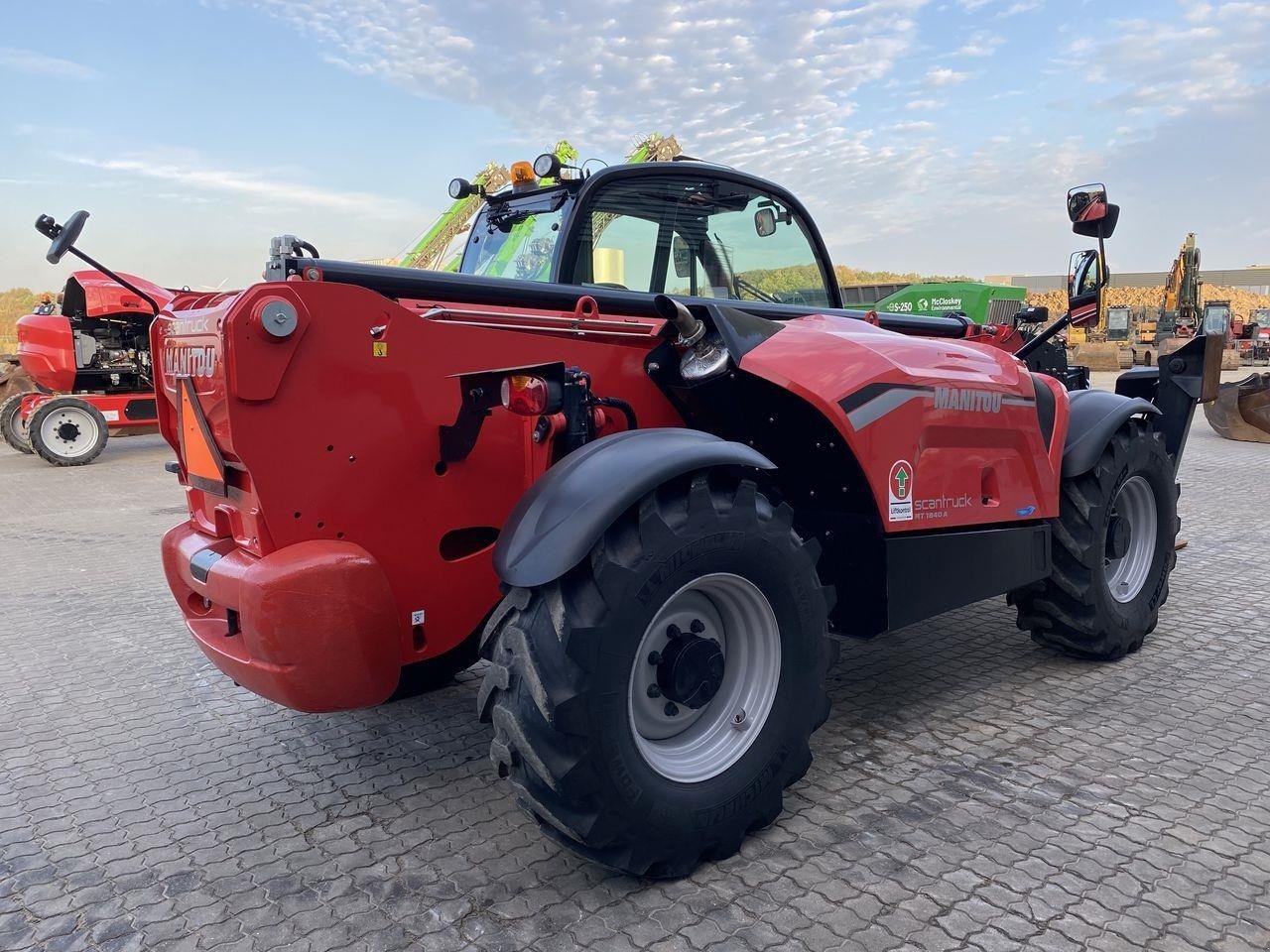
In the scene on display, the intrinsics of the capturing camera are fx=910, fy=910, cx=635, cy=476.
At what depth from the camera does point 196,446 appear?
3162 millimetres

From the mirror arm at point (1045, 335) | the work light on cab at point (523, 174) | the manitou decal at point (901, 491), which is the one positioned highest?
the work light on cab at point (523, 174)

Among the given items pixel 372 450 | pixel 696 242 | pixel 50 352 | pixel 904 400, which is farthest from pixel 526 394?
pixel 50 352

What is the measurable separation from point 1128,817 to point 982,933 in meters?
0.90

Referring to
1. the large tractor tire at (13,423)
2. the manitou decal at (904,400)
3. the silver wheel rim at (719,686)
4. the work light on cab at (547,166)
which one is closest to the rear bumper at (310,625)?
the silver wheel rim at (719,686)

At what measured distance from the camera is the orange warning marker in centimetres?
290

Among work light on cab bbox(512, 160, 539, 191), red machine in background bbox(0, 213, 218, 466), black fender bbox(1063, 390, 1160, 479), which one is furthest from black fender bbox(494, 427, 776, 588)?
red machine in background bbox(0, 213, 218, 466)

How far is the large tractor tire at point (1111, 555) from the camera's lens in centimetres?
423

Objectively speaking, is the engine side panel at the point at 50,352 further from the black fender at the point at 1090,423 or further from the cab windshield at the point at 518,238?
the black fender at the point at 1090,423

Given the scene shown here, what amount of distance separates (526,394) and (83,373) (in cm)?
1280

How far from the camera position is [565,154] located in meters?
11.8

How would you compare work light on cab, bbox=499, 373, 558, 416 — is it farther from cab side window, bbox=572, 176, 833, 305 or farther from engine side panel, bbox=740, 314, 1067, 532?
cab side window, bbox=572, 176, 833, 305

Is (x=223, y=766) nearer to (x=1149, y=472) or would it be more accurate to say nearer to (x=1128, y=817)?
(x=1128, y=817)

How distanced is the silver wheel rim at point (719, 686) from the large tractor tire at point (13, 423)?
46.5 ft

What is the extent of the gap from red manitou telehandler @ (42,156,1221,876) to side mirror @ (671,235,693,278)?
Answer: 0.22m
